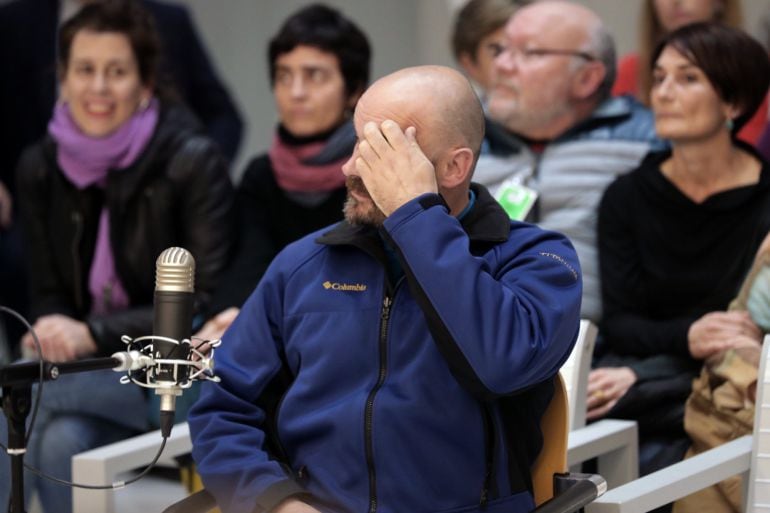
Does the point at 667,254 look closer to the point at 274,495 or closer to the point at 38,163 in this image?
the point at 274,495

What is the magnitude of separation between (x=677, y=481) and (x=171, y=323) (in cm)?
111

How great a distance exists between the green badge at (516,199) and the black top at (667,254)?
0.76 feet

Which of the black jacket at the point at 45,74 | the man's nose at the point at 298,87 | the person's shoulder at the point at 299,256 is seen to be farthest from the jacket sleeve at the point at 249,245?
the person's shoulder at the point at 299,256

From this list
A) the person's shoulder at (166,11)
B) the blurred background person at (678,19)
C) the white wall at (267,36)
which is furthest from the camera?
the white wall at (267,36)

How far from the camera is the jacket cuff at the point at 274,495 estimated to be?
240 centimetres

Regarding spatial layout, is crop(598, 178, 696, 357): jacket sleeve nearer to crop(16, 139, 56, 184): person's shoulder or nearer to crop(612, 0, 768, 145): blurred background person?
crop(612, 0, 768, 145): blurred background person

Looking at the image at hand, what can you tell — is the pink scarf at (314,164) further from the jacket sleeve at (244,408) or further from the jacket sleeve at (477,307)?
the jacket sleeve at (477,307)

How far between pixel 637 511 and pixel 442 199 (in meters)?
0.69

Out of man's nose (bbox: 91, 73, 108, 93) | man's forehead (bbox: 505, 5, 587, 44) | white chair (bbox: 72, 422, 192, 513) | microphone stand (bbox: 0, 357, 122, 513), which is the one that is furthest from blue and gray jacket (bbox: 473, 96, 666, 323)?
microphone stand (bbox: 0, 357, 122, 513)

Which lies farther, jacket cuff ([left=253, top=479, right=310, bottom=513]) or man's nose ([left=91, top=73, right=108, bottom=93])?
man's nose ([left=91, top=73, right=108, bottom=93])

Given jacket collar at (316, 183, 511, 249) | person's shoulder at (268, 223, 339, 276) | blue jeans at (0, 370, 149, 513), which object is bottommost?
blue jeans at (0, 370, 149, 513)

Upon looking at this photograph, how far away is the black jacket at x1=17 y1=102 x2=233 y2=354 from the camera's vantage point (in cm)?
423

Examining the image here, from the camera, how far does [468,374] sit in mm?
2293

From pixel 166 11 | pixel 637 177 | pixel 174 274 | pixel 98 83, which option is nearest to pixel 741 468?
pixel 637 177
